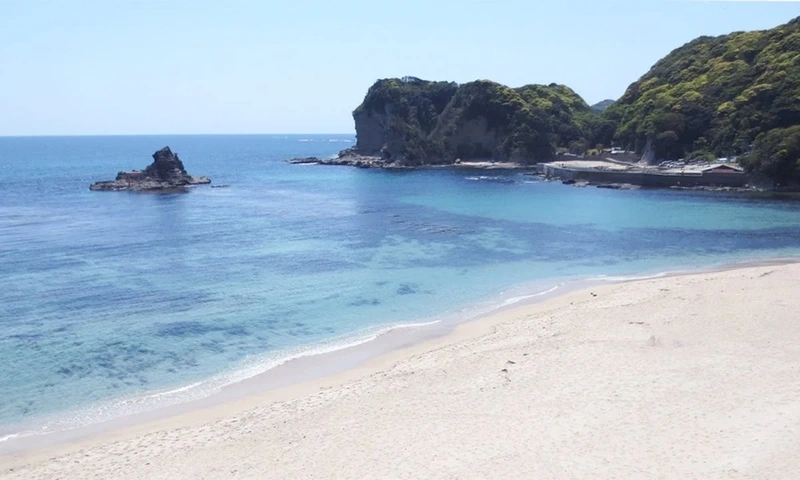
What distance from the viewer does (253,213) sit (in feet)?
179

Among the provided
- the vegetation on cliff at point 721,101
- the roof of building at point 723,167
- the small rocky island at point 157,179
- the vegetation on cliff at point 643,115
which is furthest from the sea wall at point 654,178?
the small rocky island at point 157,179

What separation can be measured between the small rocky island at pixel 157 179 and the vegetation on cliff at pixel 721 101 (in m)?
57.5

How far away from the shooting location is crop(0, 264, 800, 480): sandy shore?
1132 cm

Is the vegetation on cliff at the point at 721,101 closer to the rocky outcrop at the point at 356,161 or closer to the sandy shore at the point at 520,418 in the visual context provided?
the rocky outcrop at the point at 356,161

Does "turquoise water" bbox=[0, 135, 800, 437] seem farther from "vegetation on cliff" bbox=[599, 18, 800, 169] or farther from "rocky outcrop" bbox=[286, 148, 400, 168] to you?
"rocky outcrop" bbox=[286, 148, 400, 168]

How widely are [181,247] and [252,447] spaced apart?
28.2 metres

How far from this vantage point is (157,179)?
249ft

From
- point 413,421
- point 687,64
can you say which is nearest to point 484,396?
point 413,421

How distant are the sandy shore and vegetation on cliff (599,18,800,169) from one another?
52.1 meters

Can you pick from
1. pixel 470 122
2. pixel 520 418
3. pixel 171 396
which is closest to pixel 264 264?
pixel 171 396

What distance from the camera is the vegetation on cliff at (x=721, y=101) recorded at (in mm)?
66688

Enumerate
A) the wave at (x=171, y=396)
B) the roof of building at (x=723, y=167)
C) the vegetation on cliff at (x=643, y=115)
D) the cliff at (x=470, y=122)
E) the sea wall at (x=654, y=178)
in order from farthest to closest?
1. the cliff at (x=470, y=122)
2. the vegetation on cliff at (x=643, y=115)
3. the roof of building at (x=723, y=167)
4. the sea wall at (x=654, y=178)
5. the wave at (x=171, y=396)

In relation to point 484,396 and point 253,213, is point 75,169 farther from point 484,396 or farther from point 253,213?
point 484,396

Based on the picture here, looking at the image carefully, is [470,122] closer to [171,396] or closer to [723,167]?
[723,167]
